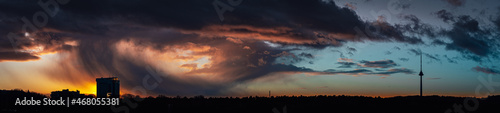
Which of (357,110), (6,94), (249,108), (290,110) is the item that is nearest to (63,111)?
(249,108)

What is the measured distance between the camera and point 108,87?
260 feet

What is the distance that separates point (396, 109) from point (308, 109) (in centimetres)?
1435

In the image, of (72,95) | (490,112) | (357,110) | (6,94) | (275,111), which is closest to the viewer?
(275,111)

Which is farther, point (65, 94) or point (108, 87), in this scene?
point (65, 94)

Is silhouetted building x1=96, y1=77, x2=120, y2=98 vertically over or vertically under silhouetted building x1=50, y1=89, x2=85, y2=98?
over

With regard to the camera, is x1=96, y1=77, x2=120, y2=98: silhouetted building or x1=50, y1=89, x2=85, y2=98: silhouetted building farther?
x1=50, y1=89, x2=85, y2=98: silhouetted building

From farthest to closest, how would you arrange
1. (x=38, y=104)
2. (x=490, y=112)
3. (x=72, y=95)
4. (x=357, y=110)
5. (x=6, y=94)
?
(x=6, y=94)
(x=72, y=95)
(x=38, y=104)
(x=490, y=112)
(x=357, y=110)

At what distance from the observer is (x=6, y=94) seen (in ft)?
424

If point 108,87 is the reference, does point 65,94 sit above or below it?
below

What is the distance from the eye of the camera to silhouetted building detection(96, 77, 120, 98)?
7906 centimetres

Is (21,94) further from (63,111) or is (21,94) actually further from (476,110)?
(476,110)

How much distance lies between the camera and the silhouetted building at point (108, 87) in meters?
79.1

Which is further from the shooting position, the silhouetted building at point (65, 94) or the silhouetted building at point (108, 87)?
the silhouetted building at point (65, 94)

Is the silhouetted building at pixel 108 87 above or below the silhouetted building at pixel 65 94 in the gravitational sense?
above
